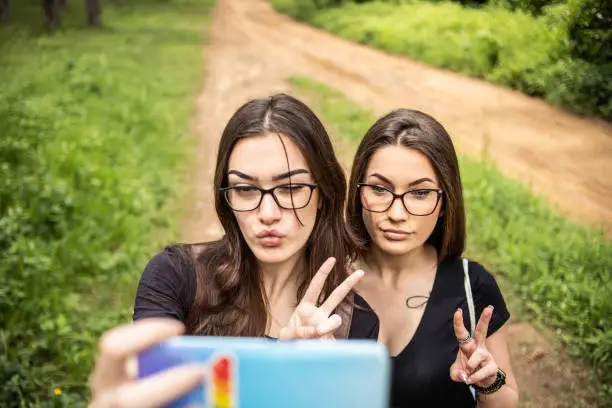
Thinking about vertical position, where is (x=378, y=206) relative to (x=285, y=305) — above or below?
above

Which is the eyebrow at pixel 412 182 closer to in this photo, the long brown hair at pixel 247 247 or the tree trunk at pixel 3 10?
the long brown hair at pixel 247 247

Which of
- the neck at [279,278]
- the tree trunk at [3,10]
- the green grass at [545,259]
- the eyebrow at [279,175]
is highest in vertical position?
the tree trunk at [3,10]

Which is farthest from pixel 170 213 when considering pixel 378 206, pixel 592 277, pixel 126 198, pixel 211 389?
pixel 211 389

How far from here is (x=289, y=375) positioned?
74cm

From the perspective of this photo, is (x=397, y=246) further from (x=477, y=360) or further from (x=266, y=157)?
(x=266, y=157)

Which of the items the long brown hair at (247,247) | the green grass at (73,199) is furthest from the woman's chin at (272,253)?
the green grass at (73,199)

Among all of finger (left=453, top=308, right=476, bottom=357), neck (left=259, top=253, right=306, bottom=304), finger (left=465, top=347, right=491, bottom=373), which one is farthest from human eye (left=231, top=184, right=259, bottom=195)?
finger (left=465, top=347, right=491, bottom=373)

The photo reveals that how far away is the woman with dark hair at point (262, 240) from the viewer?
1.42 meters

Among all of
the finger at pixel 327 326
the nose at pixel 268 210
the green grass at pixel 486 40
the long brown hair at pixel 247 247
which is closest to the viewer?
the finger at pixel 327 326

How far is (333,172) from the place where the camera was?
1571mm

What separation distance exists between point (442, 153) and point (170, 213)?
3.91m

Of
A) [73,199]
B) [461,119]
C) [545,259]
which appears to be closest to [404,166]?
[545,259]

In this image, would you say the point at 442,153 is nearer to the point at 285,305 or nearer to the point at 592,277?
the point at 285,305

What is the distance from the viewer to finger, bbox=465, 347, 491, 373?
148 centimetres
